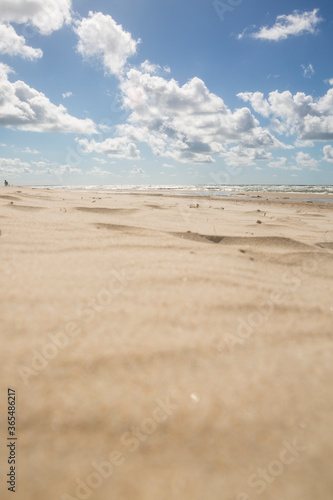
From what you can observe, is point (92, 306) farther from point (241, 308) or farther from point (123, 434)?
point (241, 308)

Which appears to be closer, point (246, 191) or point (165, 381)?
point (165, 381)

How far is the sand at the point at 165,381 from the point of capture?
67 centimetres

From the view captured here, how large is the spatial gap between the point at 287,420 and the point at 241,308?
539 millimetres

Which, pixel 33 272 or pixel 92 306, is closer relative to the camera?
pixel 92 306

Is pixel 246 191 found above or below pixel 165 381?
above

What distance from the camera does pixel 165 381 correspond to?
2.89 ft

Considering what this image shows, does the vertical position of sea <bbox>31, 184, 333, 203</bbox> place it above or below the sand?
above

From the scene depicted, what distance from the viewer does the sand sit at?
0.67 meters

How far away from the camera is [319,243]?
245cm

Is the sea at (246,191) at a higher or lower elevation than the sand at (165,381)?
higher

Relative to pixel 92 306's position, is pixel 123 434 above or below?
below

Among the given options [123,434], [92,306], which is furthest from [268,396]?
[92,306]

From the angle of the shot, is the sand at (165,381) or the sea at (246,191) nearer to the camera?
the sand at (165,381)

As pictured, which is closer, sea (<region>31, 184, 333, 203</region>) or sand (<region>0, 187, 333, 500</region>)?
sand (<region>0, 187, 333, 500</region>)
